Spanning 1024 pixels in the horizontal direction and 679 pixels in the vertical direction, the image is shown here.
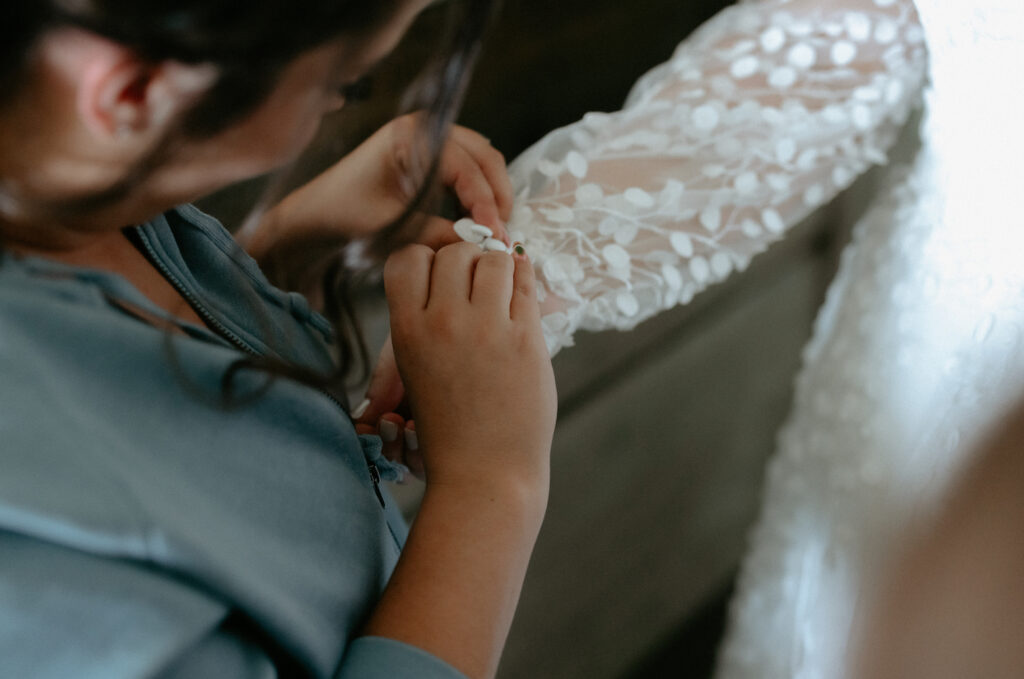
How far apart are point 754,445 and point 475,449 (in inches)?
31.2

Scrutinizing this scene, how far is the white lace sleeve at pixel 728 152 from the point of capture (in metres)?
0.64

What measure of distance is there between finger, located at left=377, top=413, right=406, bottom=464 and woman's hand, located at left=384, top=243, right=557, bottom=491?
0.22 feet

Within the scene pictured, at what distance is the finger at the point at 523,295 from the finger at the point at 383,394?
11 cm

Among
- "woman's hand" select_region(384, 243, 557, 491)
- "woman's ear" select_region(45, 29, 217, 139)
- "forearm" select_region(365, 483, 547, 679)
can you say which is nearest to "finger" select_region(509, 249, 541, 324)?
"woman's hand" select_region(384, 243, 557, 491)

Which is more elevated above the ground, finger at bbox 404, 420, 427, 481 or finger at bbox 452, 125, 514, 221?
finger at bbox 452, 125, 514, 221

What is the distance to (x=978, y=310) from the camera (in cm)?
61

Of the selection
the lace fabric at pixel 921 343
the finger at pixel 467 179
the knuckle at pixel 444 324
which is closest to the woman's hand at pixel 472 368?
the knuckle at pixel 444 324

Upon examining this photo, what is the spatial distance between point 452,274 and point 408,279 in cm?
3

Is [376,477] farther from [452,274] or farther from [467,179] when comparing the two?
[467,179]

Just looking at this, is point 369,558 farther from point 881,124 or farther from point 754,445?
point 754,445

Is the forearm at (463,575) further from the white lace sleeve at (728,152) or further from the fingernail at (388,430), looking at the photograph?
the white lace sleeve at (728,152)

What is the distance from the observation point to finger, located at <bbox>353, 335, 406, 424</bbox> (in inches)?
22.4

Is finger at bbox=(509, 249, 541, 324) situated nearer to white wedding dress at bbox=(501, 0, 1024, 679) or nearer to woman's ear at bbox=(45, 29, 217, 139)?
white wedding dress at bbox=(501, 0, 1024, 679)

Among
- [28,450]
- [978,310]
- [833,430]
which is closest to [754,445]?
[833,430]
